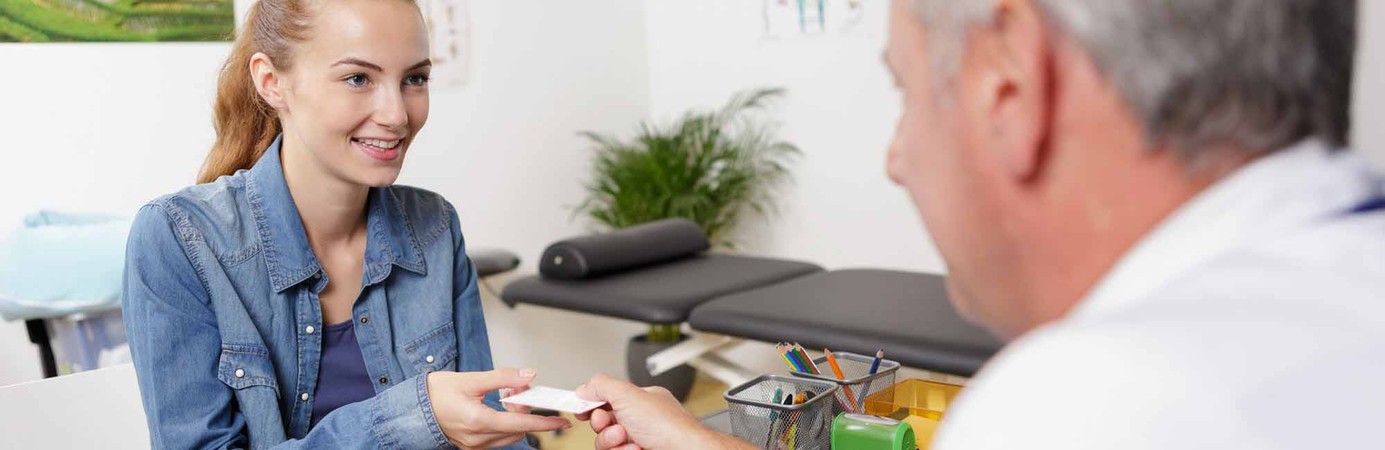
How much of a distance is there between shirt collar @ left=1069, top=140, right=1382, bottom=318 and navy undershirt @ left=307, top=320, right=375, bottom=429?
122 centimetres

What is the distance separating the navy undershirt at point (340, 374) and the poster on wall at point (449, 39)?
1.93 meters

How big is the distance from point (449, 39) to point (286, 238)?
6.63 ft

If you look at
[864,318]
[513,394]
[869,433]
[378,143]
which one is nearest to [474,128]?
[864,318]

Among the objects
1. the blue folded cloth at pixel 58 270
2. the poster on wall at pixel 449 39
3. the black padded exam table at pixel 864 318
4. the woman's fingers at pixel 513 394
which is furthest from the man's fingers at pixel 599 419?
the poster on wall at pixel 449 39

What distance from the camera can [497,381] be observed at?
1.27 meters

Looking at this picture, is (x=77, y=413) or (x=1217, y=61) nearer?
(x=1217, y=61)

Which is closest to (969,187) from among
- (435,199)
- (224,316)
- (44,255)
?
(224,316)

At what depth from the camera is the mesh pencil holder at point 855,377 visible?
1.31m

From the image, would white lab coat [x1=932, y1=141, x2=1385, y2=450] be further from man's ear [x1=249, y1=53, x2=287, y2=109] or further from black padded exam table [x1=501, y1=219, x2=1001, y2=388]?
black padded exam table [x1=501, y1=219, x2=1001, y2=388]

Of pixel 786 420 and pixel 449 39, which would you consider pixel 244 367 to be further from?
pixel 449 39

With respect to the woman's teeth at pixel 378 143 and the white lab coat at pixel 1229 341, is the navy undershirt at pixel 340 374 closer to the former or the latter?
the woman's teeth at pixel 378 143

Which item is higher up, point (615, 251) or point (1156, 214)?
point (1156, 214)

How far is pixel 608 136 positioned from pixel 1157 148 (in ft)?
11.8

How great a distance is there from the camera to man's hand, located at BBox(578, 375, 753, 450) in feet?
3.90
